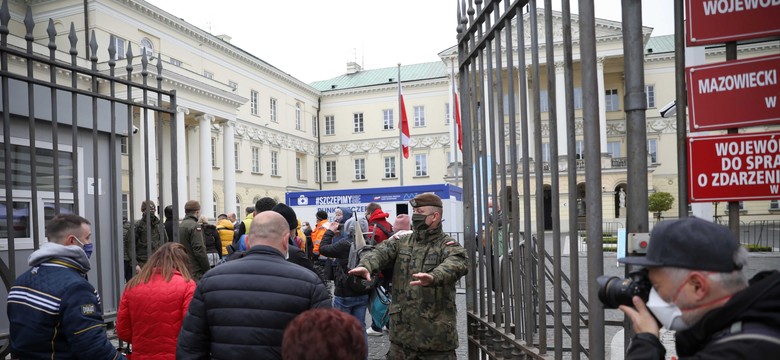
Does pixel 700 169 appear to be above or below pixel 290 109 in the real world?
below

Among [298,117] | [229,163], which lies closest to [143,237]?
[229,163]

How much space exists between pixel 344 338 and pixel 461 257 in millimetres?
2389

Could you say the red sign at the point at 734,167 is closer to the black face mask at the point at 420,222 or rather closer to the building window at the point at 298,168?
the black face mask at the point at 420,222

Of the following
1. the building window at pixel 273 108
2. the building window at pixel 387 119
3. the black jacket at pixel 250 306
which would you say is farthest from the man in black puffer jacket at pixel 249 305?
the building window at pixel 387 119

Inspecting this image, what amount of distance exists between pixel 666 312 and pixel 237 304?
223 cm

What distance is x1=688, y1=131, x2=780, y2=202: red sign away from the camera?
6.31 ft

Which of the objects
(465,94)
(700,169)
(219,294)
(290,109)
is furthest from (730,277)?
(290,109)

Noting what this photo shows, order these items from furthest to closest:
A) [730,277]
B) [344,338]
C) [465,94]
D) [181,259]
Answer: [465,94] → [181,259] → [344,338] → [730,277]

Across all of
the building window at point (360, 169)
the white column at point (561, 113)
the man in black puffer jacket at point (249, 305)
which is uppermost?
the white column at point (561, 113)

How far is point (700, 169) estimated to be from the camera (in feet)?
6.68

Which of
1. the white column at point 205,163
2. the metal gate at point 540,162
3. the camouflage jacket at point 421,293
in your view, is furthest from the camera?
the white column at point 205,163

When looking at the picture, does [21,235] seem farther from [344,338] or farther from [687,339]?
[687,339]

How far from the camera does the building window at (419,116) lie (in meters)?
52.5

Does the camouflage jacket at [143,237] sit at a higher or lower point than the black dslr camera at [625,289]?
lower
